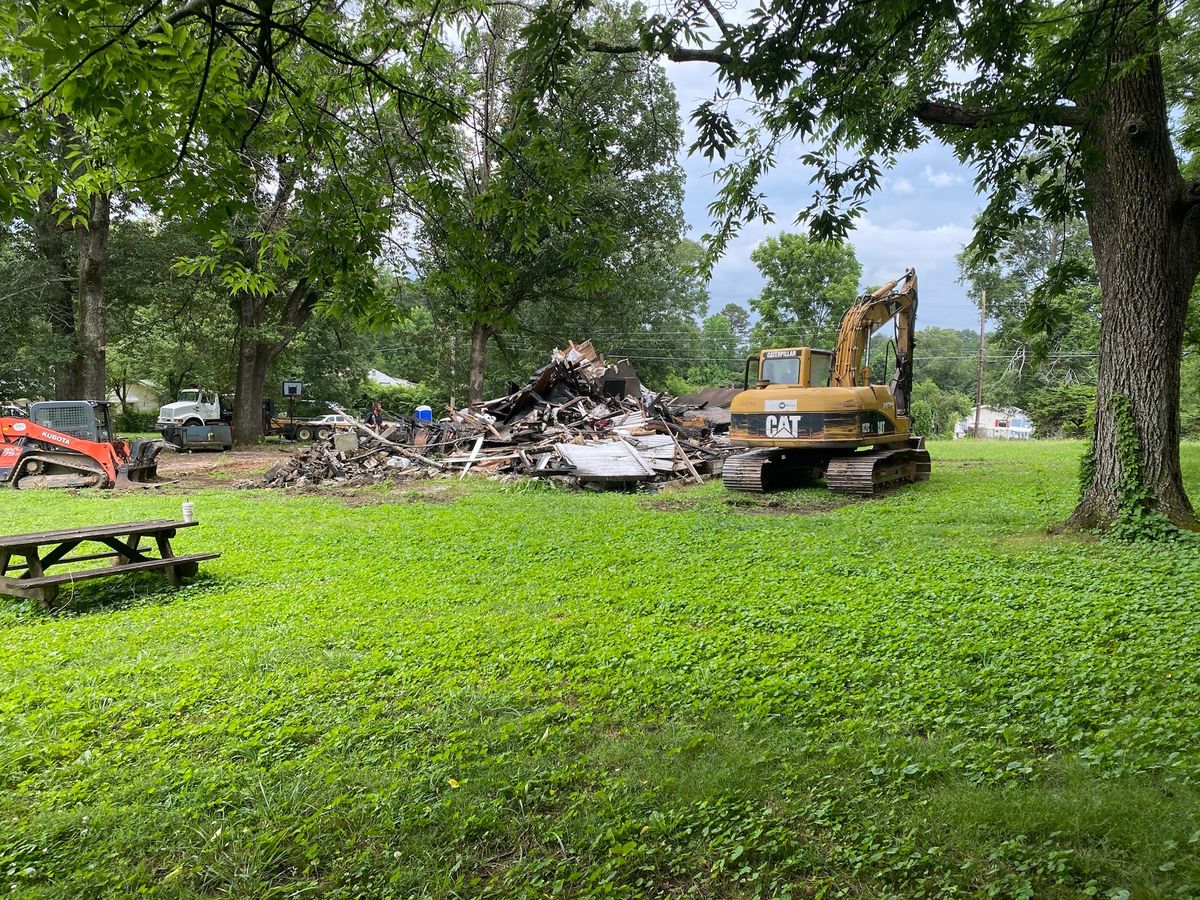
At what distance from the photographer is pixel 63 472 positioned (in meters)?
16.1

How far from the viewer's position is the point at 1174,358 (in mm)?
7605

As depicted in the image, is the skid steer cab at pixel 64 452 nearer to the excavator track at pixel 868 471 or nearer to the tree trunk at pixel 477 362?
the tree trunk at pixel 477 362

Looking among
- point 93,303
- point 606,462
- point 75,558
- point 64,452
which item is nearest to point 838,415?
point 606,462

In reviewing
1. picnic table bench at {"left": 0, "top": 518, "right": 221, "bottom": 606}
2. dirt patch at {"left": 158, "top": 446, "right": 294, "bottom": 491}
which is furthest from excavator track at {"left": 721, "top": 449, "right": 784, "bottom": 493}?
dirt patch at {"left": 158, "top": 446, "right": 294, "bottom": 491}

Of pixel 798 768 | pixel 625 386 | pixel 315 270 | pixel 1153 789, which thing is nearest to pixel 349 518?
pixel 315 270

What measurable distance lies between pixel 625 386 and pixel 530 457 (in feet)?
25.0

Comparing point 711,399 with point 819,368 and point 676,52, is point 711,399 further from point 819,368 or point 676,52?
point 676,52

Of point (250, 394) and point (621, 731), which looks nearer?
point (621, 731)

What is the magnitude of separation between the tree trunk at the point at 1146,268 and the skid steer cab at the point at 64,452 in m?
18.4

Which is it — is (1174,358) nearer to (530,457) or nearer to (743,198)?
(743,198)

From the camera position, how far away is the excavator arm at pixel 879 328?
13.9 metres

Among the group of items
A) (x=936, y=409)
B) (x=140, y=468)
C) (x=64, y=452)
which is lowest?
(x=140, y=468)

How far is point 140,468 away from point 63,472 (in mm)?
1648

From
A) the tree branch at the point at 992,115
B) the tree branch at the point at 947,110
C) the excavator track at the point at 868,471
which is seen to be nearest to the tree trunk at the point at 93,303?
the tree branch at the point at 947,110
